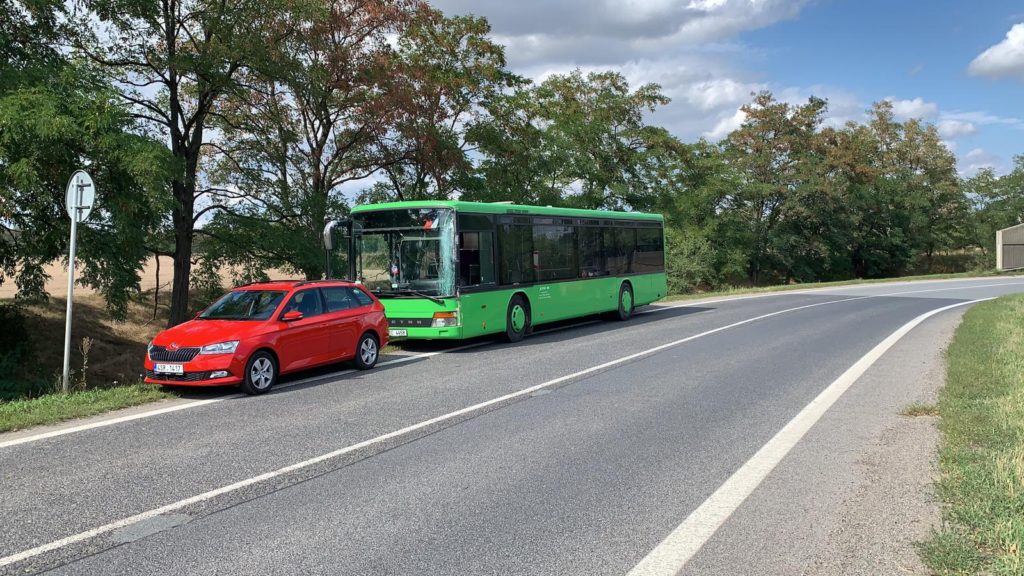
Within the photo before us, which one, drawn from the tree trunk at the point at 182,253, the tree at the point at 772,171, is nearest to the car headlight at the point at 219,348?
the tree trunk at the point at 182,253

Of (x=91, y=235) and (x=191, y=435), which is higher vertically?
(x=91, y=235)

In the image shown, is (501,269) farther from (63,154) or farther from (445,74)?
(445,74)

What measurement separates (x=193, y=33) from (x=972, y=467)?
63.0ft

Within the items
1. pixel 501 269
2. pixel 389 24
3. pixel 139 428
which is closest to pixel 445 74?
pixel 389 24

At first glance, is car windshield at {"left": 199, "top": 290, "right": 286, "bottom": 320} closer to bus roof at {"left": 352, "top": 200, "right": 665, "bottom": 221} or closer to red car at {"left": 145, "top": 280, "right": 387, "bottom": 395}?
red car at {"left": 145, "top": 280, "right": 387, "bottom": 395}

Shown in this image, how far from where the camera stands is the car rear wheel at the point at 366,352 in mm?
12008

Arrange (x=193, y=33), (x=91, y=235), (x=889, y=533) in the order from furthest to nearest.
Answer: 1. (x=193, y=33)
2. (x=91, y=235)
3. (x=889, y=533)

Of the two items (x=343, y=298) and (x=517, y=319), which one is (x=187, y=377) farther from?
(x=517, y=319)

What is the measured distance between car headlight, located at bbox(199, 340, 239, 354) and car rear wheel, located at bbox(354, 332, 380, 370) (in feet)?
8.25

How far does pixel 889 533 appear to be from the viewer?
15.4ft

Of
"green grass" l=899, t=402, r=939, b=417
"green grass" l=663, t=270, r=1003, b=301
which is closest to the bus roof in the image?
"green grass" l=899, t=402, r=939, b=417

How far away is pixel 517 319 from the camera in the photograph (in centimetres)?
1634

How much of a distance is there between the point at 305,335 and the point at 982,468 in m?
8.47

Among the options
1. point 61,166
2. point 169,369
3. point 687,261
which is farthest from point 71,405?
point 687,261
